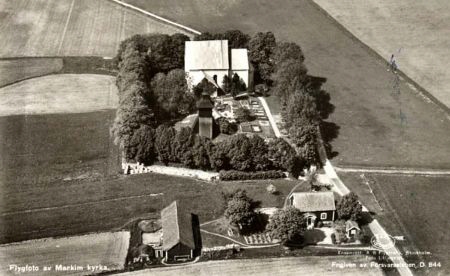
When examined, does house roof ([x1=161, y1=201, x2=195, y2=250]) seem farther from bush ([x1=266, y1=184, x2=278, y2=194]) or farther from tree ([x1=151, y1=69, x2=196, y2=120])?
tree ([x1=151, y1=69, x2=196, y2=120])

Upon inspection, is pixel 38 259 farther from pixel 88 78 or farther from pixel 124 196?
pixel 88 78

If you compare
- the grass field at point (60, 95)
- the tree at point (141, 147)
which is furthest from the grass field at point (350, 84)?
the grass field at point (60, 95)

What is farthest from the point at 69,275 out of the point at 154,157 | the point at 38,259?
the point at 154,157

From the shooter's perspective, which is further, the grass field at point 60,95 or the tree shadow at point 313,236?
the grass field at point 60,95

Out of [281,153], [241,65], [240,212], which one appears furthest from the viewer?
[241,65]

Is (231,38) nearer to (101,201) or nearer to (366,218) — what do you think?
(101,201)

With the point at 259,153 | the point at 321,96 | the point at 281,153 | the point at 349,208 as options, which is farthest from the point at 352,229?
the point at 321,96

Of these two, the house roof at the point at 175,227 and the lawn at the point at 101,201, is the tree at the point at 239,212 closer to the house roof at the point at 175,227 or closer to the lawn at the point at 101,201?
the lawn at the point at 101,201
